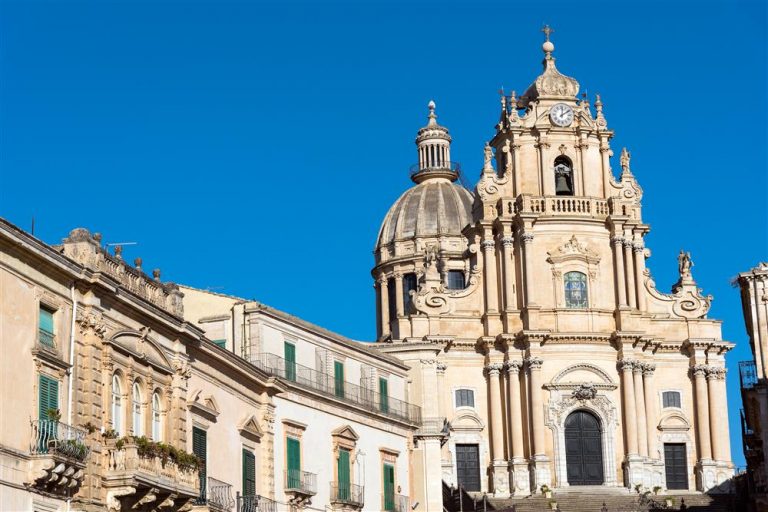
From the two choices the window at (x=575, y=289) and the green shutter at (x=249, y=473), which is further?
the window at (x=575, y=289)

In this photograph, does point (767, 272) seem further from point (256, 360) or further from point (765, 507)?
point (256, 360)

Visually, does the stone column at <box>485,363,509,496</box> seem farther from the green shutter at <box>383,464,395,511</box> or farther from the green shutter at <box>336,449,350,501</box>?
the green shutter at <box>336,449,350,501</box>

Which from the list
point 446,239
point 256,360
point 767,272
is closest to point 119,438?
point 256,360

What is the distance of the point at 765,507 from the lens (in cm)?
6600

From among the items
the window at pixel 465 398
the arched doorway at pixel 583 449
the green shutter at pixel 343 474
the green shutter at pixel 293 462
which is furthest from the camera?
the window at pixel 465 398

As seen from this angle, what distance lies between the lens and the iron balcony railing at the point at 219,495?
4419 cm

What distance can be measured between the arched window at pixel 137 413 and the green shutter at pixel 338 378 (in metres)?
15.7

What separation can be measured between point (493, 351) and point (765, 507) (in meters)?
15.5

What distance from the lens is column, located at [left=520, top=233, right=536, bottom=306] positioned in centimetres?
7544

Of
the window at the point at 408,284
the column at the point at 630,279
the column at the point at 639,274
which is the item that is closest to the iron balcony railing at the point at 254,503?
the column at the point at 630,279

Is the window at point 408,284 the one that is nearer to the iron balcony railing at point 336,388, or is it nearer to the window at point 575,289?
the window at point 575,289

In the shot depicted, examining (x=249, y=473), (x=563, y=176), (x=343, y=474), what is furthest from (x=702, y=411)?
(x=249, y=473)

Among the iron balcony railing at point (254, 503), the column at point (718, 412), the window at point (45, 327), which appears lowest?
the iron balcony railing at point (254, 503)

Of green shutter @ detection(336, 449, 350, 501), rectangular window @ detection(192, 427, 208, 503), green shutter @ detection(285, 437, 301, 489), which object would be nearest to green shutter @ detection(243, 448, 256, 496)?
green shutter @ detection(285, 437, 301, 489)
